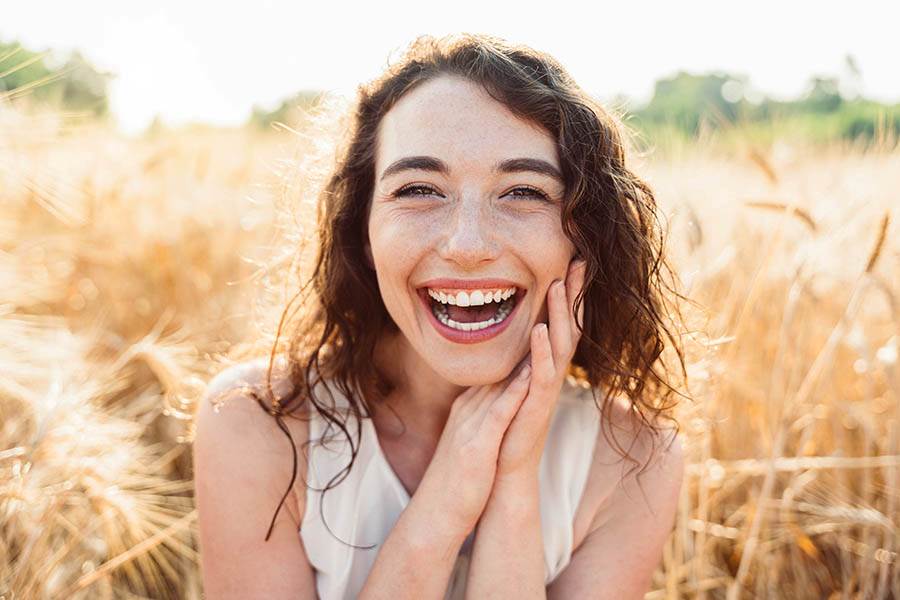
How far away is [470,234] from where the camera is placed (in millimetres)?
1838

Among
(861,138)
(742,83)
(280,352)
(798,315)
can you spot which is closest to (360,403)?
(280,352)

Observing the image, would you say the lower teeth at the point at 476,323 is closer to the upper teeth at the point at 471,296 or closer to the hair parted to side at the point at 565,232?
the upper teeth at the point at 471,296

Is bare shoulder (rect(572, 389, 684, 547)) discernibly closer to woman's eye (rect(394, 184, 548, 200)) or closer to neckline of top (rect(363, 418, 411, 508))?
neckline of top (rect(363, 418, 411, 508))

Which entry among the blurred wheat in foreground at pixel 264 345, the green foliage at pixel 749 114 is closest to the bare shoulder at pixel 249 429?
the blurred wheat in foreground at pixel 264 345

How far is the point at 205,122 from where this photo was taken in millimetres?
6094

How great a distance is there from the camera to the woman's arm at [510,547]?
2.02 m

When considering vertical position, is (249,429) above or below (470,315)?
below

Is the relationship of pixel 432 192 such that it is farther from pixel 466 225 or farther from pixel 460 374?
pixel 460 374

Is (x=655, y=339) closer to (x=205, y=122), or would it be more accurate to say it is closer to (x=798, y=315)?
(x=798, y=315)

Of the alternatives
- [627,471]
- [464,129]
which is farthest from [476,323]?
[627,471]

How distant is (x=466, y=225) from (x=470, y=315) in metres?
0.24

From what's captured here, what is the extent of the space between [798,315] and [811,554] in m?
0.88

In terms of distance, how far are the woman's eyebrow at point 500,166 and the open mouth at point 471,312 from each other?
10.3 inches

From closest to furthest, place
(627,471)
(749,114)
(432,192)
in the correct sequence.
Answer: (432,192) → (627,471) → (749,114)
